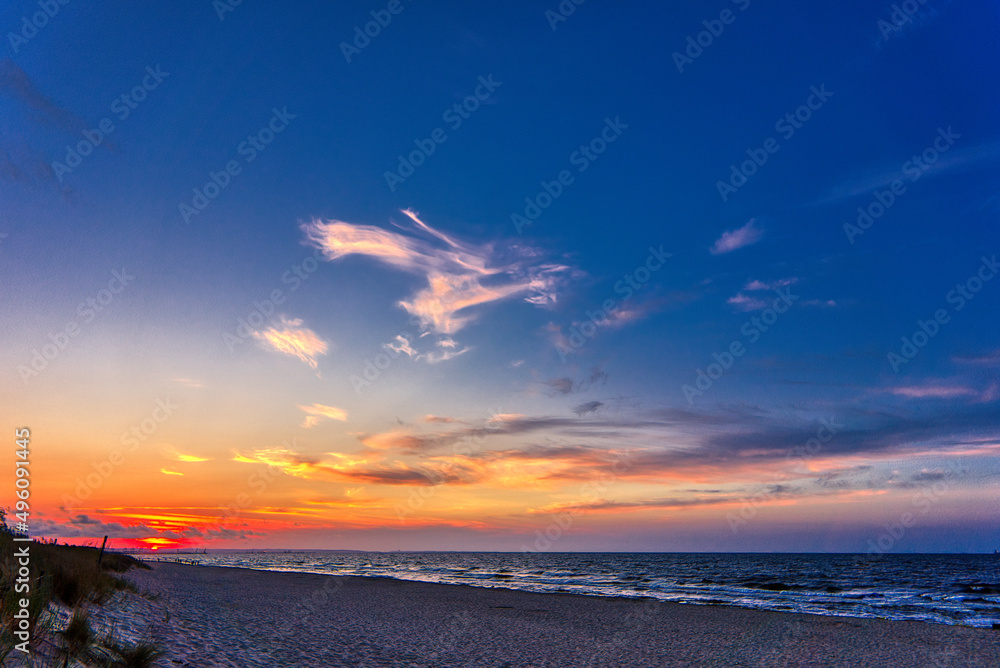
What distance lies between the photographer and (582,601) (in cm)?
3694

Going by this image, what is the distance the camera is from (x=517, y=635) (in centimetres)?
2238

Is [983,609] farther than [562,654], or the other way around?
[983,609]

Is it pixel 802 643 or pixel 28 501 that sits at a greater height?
pixel 28 501

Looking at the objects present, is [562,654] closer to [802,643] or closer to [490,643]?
[490,643]

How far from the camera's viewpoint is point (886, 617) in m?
32.1

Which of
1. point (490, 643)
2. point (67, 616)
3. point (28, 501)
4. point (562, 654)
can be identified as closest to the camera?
point (28, 501)

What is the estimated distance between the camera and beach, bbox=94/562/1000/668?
16312 mm

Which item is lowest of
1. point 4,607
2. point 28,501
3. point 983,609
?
point 983,609

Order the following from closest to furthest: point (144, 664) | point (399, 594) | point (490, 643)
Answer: point (144, 664)
point (490, 643)
point (399, 594)

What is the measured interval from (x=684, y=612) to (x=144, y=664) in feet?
97.5

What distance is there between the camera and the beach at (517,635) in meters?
16.3

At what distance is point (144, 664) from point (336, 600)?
1031 inches

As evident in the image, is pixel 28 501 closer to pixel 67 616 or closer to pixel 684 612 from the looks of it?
pixel 67 616

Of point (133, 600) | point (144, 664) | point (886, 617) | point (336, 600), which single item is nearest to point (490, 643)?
point (144, 664)
